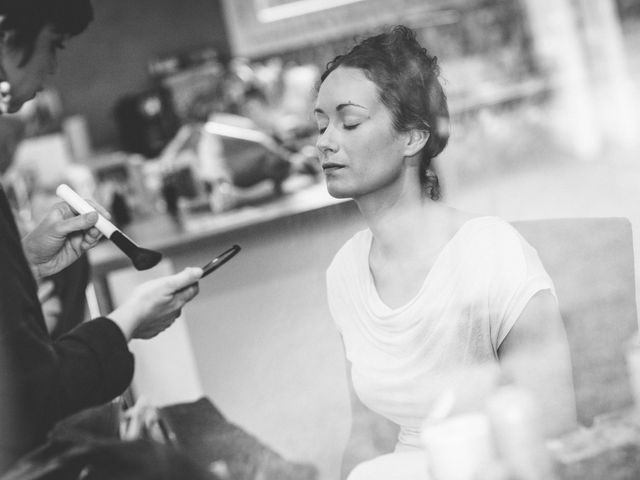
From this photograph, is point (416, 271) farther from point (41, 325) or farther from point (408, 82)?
point (41, 325)

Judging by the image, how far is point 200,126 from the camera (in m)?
2.32

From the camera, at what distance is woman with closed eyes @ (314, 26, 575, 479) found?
3.59ft

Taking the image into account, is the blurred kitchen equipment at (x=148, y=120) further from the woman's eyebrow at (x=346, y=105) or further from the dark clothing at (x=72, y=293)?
the woman's eyebrow at (x=346, y=105)

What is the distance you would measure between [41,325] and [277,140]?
1.23 meters

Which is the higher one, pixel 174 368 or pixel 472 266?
pixel 472 266

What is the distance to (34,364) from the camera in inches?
34.7

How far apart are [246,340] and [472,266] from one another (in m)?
0.41

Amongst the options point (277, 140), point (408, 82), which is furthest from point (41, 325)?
point (277, 140)

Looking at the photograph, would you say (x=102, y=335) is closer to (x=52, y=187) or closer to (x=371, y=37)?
(x=371, y=37)

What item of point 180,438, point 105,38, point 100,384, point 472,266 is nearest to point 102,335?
point 100,384

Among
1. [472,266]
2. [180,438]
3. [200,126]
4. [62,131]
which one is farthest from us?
[62,131]

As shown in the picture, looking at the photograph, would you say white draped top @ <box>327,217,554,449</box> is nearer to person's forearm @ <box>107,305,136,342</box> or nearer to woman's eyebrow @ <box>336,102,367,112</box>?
woman's eyebrow @ <box>336,102,367,112</box>

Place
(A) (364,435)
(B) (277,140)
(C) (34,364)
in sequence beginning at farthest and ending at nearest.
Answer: (B) (277,140) < (A) (364,435) < (C) (34,364)

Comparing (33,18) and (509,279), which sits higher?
(33,18)
